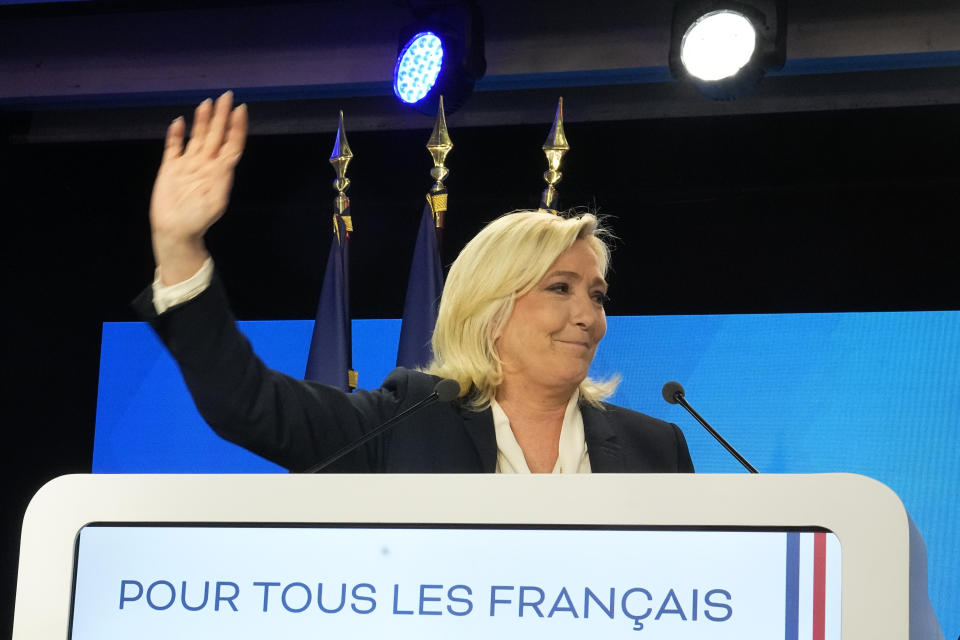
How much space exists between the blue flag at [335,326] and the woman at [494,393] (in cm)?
148

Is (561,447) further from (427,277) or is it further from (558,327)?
(427,277)

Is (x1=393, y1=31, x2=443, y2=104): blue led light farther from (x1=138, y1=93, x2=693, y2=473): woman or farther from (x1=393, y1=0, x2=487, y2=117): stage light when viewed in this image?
(x1=138, y1=93, x2=693, y2=473): woman

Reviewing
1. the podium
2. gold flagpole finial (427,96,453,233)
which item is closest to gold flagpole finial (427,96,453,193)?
gold flagpole finial (427,96,453,233)

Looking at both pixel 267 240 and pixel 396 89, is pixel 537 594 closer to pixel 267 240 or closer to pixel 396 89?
pixel 396 89

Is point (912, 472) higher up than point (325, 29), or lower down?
lower down

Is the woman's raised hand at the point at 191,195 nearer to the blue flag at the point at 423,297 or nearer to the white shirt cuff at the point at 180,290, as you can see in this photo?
the white shirt cuff at the point at 180,290

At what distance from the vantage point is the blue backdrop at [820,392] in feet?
11.1

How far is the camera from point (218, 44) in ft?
13.3

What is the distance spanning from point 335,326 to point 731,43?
1.45 metres

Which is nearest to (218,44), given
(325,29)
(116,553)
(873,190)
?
(325,29)

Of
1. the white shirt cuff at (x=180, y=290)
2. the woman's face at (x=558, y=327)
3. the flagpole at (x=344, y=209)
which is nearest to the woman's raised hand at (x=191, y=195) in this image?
the white shirt cuff at (x=180, y=290)

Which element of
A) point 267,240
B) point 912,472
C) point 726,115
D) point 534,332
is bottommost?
point 534,332

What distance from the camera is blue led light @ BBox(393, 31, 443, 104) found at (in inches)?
134

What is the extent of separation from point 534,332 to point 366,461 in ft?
1.16
